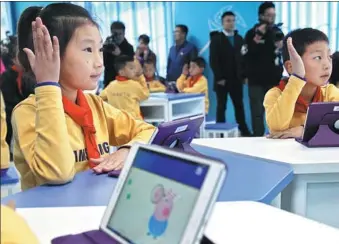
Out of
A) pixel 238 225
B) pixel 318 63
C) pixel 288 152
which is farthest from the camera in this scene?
pixel 318 63

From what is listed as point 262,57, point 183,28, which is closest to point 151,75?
point 183,28

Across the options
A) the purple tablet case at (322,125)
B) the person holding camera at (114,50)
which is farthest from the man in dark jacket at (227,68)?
the purple tablet case at (322,125)

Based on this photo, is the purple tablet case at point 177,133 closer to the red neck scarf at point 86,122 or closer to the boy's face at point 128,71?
the red neck scarf at point 86,122

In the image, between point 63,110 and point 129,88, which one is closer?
point 63,110

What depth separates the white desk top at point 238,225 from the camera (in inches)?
28.1

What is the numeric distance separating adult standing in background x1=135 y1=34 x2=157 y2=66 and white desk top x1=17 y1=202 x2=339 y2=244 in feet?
14.3

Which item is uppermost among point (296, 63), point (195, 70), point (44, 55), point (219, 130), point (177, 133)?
point (44, 55)

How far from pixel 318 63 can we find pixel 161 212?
140cm

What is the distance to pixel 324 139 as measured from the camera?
1374 millimetres

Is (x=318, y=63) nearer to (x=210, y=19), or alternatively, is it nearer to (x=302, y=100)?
(x=302, y=100)

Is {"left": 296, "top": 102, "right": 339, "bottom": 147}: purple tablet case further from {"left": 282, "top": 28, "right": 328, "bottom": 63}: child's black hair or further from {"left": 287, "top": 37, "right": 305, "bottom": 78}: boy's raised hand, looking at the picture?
{"left": 282, "top": 28, "right": 328, "bottom": 63}: child's black hair

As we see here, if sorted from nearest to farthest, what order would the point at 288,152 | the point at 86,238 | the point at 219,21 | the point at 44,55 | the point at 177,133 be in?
the point at 86,238 < the point at 44,55 < the point at 177,133 < the point at 288,152 < the point at 219,21

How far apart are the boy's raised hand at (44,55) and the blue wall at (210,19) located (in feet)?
15.0

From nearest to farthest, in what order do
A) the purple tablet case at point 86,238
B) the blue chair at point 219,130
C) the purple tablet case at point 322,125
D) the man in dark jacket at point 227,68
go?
the purple tablet case at point 86,238
the purple tablet case at point 322,125
the blue chair at point 219,130
the man in dark jacket at point 227,68
